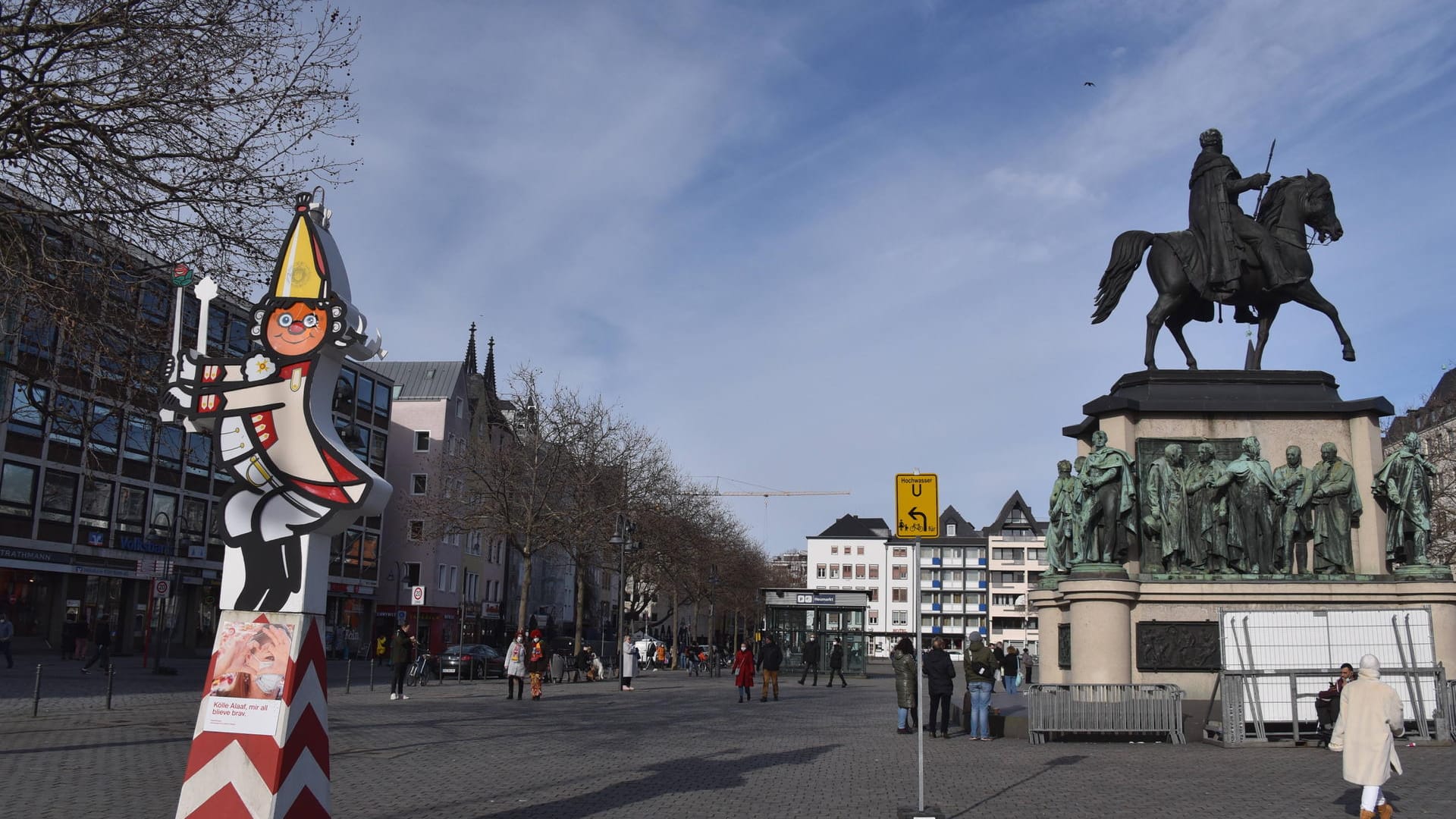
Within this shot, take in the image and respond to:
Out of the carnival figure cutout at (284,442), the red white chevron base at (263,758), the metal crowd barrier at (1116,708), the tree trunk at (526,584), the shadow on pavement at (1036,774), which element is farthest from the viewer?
the tree trunk at (526,584)

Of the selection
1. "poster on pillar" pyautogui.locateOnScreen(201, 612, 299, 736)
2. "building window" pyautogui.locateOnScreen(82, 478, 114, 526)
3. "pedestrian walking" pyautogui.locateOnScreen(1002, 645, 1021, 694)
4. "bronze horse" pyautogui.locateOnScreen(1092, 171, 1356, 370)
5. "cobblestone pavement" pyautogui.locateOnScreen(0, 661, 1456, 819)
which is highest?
"bronze horse" pyautogui.locateOnScreen(1092, 171, 1356, 370)

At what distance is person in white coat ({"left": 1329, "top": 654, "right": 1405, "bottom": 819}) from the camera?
9477mm

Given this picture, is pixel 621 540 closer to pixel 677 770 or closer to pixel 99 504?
pixel 99 504

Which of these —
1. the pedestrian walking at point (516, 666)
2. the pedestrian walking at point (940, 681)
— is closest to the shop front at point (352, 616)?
the pedestrian walking at point (516, 666)

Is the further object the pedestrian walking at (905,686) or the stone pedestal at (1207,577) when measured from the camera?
the pedestrian walking at (905,686)

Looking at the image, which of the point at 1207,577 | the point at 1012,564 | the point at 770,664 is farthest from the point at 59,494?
the point at 1012,564

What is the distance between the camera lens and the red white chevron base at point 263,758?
7.95m

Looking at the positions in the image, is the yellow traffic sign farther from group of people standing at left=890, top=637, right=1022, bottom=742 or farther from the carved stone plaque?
the carved stone plaque

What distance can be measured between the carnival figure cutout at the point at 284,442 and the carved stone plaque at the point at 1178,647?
39.2 ft

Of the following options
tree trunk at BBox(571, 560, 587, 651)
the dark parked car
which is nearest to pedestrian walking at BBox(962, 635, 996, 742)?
the dark parked car

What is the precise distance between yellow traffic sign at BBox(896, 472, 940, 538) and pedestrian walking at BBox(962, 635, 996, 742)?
7661 mm

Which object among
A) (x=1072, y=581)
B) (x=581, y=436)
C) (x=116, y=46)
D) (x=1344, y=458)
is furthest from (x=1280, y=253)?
(x=581, y=436)

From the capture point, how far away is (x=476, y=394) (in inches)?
3150

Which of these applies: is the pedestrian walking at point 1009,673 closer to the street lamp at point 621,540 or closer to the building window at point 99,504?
the street lamp at point 621,540
